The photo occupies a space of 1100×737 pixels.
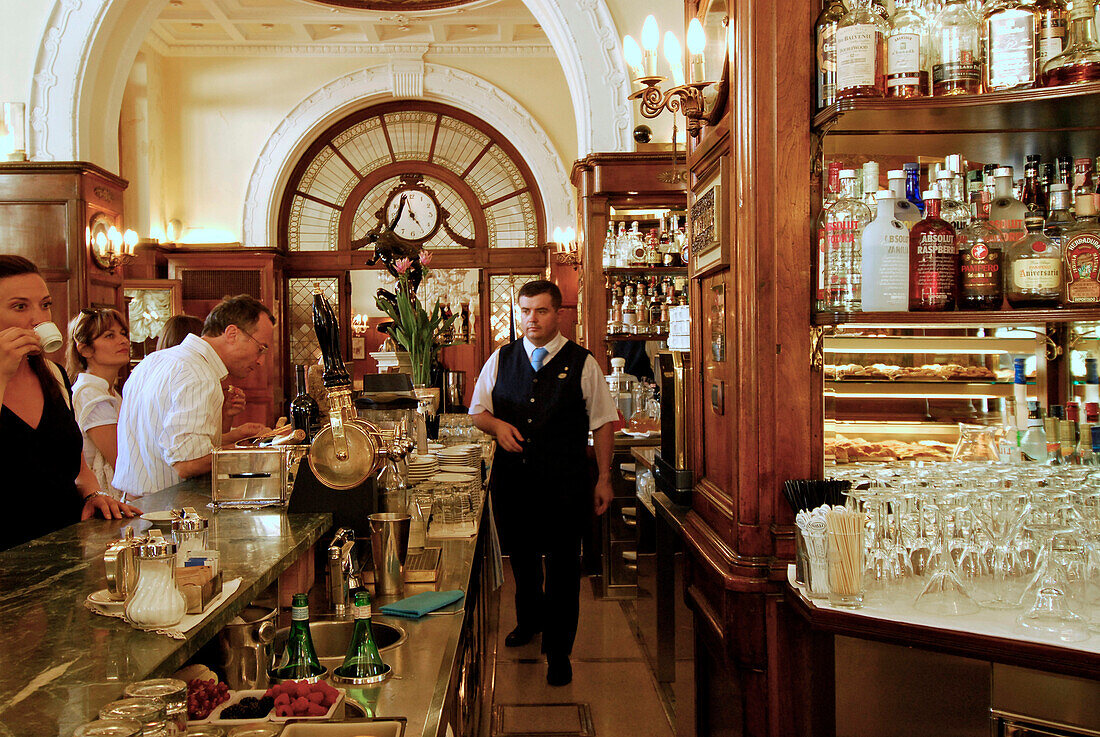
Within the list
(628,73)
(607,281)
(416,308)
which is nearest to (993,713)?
(416,308)

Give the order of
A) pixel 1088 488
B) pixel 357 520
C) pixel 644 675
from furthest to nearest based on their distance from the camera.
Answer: pixel 644 675 → pixel 357 520 → pixel 1088 488

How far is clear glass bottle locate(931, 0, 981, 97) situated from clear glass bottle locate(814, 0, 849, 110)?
250 millimetres

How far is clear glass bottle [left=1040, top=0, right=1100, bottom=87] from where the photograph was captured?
2062 millimetres

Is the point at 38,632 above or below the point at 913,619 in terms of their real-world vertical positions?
above

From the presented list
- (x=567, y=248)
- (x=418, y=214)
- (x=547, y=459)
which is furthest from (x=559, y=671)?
(x=418, y=214)

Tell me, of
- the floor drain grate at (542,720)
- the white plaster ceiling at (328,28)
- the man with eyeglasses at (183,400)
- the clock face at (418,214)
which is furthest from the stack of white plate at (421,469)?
the clock face at (418,214)

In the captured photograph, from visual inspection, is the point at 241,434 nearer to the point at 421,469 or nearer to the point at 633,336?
the point at 421,469

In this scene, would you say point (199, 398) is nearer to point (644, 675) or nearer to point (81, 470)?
point (81, 470)

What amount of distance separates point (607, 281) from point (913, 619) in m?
4.81

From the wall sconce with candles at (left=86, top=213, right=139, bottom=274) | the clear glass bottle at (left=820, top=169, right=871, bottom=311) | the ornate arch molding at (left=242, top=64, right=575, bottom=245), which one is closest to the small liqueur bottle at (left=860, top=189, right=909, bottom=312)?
the clear glass bottle at (left=820, top=169, right=871, bottom=311)

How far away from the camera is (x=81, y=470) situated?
2908 millimetres

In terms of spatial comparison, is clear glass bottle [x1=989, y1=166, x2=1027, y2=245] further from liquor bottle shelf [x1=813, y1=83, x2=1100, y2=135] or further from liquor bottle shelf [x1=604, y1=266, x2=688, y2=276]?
liquor bottle shelf [x1=604, y1=266, x2=688, y2=276]

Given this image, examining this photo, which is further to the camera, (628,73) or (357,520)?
(628,73)

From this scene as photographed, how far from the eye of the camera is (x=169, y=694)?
1.13 m
